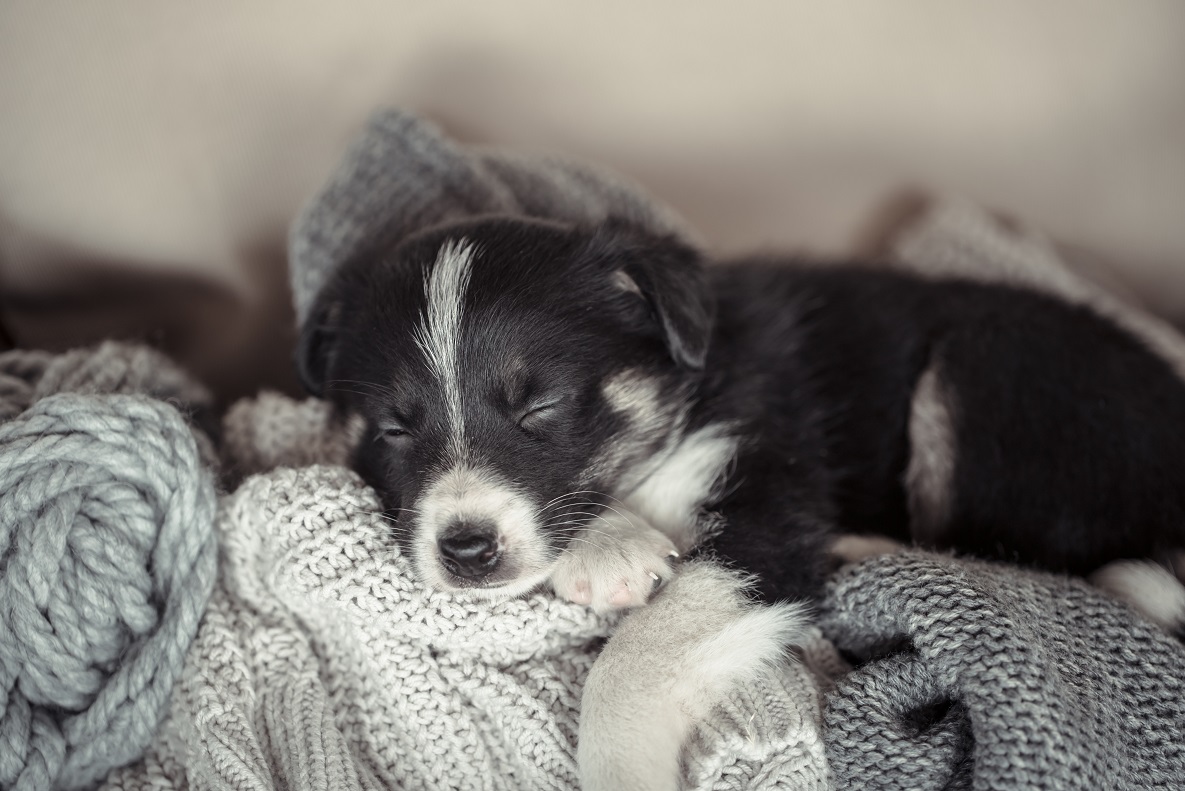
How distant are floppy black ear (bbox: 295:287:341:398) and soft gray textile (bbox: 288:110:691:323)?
165mm

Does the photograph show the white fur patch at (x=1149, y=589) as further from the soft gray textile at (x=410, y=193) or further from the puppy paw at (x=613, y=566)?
the soft gray textile at (x=410, y=193)

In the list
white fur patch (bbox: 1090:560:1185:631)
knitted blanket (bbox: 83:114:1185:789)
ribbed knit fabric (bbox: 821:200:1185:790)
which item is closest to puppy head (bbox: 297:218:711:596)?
knitted blanket (bbox: 83:114:1185:789)

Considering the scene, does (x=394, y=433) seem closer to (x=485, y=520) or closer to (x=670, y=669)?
(x=485, y=520)

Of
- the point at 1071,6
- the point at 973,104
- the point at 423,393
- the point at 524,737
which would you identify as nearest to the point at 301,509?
the point at 423,393

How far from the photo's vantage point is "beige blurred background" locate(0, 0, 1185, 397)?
224 cm

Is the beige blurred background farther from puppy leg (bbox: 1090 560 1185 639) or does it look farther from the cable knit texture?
puppy leg (bbox: 1090 560 1185 639)

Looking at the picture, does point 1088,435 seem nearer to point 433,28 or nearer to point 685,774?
point 685,774

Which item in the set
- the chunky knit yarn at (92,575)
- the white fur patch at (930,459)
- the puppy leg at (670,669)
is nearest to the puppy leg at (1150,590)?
the white fur patch at (930,459)

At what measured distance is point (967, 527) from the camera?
2.12 m

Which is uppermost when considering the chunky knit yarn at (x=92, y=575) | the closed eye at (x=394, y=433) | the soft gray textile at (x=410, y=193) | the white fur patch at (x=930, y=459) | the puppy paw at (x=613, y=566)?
the soft gray textile at (x=410, y=193)

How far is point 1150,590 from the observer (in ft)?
6.00

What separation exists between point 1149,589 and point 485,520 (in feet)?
4.64

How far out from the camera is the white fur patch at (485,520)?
64.6 inches

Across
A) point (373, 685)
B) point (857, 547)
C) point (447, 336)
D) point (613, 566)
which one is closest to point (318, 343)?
point (447, 336)
